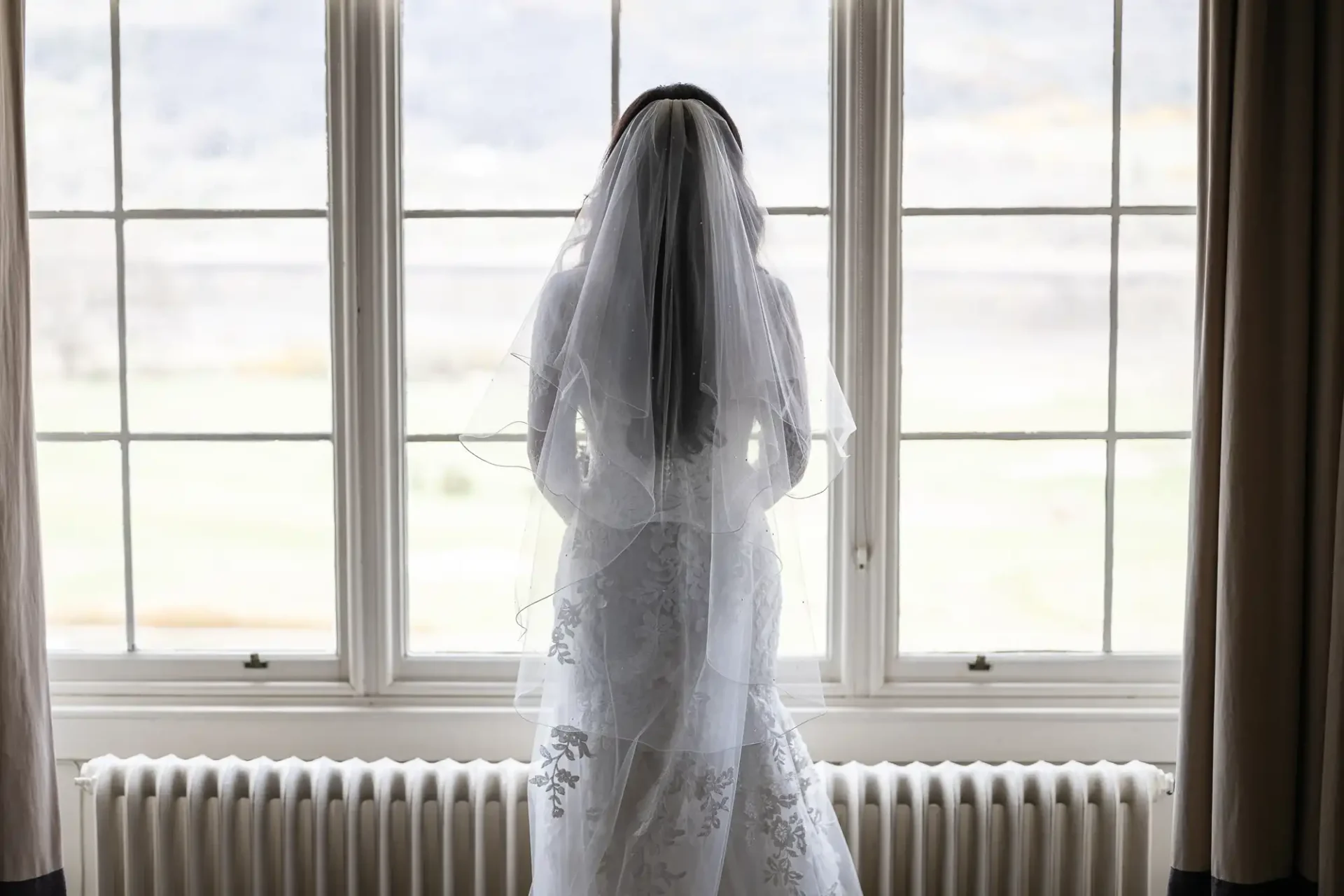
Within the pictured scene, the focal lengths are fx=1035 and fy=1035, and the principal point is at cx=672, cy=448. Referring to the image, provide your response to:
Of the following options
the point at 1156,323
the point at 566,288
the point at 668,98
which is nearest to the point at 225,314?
the point at 566,288

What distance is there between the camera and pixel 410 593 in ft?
6.74

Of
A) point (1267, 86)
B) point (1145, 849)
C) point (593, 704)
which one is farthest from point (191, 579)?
point (1267, 86)

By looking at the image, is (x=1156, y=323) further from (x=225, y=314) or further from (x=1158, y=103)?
(x=225, y=314)

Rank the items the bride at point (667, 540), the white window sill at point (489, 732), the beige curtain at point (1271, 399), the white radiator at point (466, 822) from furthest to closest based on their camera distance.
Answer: the white window sill at point (489, 732) < the white radiator at point (466, 822) < the beige curtain at point (1271, 399) < the bride at point (667, 540)

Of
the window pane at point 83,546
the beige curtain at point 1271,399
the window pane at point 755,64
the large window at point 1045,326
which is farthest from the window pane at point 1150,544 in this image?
the window pane at point 83,546

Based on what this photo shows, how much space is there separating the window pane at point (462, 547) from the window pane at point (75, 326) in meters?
0.61

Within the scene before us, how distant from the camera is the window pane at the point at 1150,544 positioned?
6.61 ft

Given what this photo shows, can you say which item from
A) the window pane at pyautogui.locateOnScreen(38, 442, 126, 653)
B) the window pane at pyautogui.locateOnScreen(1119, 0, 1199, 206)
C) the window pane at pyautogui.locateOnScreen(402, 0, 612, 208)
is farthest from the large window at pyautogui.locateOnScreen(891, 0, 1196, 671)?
the window pane at pyautogui.locateOnScreen(38, 442, 126, 653)

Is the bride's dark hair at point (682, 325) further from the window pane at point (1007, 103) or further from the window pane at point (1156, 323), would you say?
the window pane at point (1156, 323)

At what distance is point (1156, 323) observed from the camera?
6.56 ft

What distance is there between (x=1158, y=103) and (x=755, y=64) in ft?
2.54

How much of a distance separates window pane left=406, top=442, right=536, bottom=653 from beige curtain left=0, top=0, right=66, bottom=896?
25.5 inches

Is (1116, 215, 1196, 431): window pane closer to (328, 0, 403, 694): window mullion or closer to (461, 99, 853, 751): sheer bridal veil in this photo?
(461, 99, 853, 751): sheer bridal veil

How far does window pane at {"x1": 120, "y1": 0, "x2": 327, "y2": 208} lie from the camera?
1.98 metres
